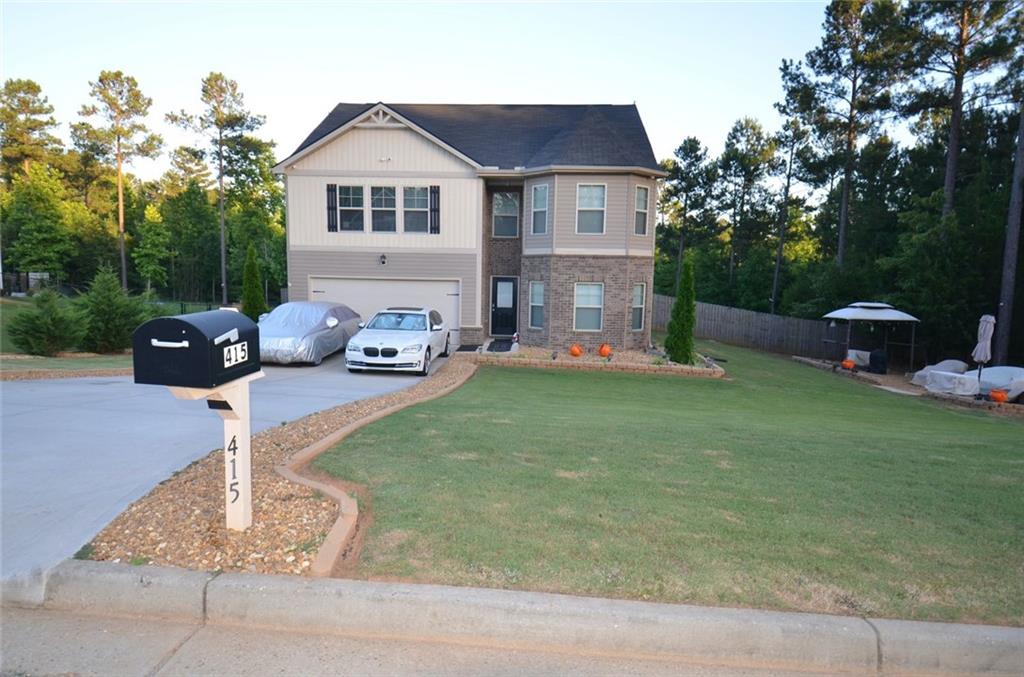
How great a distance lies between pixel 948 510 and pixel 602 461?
267 centimetres

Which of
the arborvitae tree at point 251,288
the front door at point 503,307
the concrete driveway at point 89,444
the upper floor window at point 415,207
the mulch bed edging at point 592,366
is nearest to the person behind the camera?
the concrete driveway at point 89,444

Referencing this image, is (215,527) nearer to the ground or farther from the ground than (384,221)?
nearer to the ground

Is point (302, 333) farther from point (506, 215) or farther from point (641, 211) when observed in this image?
point (641, 211)

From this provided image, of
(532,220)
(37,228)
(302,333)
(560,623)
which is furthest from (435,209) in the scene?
(37,228)

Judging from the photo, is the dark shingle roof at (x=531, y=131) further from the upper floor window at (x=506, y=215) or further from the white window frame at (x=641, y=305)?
the white window frame at (x=641, y=305)

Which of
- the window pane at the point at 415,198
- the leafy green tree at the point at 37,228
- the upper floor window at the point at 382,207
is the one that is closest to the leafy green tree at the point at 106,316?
the upper floor window at the point at 382,207

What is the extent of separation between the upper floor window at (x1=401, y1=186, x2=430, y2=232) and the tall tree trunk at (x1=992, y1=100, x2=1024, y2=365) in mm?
17800

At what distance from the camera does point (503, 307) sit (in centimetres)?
2022

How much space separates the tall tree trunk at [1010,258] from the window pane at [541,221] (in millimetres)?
14120

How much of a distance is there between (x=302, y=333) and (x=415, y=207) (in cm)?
632

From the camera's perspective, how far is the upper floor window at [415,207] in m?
18.4

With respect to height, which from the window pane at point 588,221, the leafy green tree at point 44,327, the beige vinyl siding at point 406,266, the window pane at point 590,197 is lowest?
the leafy green tree at point 44,327

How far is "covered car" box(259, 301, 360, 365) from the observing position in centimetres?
1361

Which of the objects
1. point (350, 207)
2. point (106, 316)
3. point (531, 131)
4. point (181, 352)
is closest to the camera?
point (181, 352)
